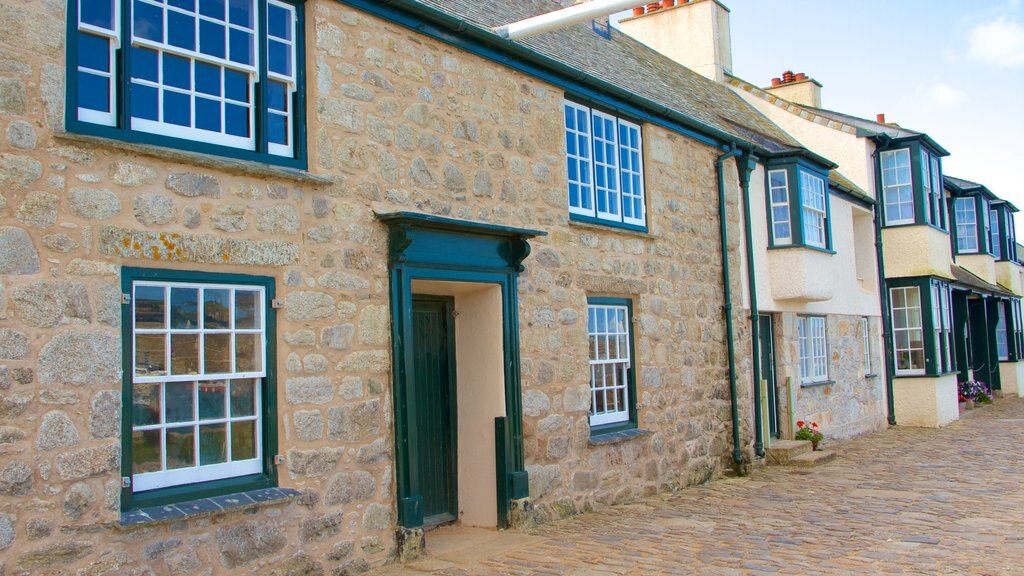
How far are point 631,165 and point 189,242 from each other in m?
6.28

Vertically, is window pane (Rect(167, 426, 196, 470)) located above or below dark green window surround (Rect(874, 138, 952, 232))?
below

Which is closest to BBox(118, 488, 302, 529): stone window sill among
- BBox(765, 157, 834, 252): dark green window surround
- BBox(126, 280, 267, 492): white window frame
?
BBox(126, 280, 267, 492): white window frame

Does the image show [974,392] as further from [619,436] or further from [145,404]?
[145,404]

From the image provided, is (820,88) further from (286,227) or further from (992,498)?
(286,227)

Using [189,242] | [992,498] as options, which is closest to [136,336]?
[189,242]

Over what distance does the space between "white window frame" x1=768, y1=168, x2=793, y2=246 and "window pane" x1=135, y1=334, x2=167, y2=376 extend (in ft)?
35.8

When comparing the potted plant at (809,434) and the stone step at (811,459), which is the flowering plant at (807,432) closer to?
the potted plant at (809,434)

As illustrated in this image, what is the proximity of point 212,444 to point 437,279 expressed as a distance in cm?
252

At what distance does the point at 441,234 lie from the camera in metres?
7.88

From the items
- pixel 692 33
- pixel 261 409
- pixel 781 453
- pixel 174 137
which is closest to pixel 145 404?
pixel 261 409

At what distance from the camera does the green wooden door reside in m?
8.50

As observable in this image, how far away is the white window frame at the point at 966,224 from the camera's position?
995 inches

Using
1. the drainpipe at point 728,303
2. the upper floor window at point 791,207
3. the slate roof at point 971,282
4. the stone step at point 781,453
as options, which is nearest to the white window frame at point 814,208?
the upper floor window at point 791,207

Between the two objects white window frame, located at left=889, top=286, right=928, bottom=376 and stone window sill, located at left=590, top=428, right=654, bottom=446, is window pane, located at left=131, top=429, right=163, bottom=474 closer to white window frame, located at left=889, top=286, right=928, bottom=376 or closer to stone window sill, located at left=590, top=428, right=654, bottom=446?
stone window sill, located at left=590, top=428, right=654, bottom=446
